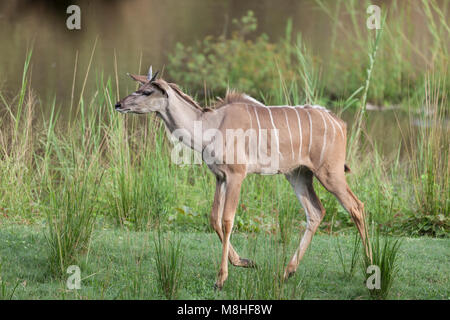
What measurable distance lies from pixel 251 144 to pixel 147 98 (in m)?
0.71

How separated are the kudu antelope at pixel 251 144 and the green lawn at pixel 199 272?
0.67 ft

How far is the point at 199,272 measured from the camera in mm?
4551

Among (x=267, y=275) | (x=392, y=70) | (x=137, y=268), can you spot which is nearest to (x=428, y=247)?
(x=267, y=275)

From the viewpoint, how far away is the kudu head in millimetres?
4176

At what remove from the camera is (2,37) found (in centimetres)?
1479

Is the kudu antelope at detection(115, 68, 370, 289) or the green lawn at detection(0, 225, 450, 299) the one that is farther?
the kudu antelope at detection(115, 68, 370, 289)

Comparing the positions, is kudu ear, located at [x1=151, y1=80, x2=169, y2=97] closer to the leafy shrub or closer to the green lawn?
the green lawn

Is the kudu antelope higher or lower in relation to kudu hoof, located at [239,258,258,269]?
higher

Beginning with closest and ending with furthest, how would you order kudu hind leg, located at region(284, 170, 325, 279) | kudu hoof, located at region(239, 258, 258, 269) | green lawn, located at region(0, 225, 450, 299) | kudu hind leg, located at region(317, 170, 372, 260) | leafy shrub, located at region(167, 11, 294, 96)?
green lawn, located at region(0, 225, 450, 299)
kudu hoof, located at region(239, 258, 258, 269)
kudu hind leg, located at region(317, 170, 372, 260)
kudu hind leg, located at region(284, 170, 325, 279)
leafy shrub, located at region(167, 11, 294, 96)

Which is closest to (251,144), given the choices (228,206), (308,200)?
(228,206)

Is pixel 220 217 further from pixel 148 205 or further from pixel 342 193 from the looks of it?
pixel 148 205

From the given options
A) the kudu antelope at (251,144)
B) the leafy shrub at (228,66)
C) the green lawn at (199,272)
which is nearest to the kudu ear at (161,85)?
the kudu antelope at (251,144)

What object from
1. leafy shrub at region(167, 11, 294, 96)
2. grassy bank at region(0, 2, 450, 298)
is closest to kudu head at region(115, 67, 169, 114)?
grassy bank at region(0, 2, 450, 298)

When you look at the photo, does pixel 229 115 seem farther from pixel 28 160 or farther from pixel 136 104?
pixel 28 160
